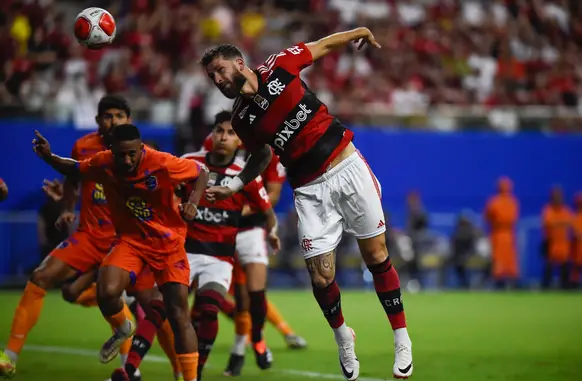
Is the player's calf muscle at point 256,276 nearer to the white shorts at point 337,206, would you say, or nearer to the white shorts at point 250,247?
the white shorts at point 250,247

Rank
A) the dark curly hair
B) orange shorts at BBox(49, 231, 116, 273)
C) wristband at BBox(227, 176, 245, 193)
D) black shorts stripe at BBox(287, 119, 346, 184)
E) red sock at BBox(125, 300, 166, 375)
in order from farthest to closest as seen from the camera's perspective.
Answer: orange shorts at BBox(49, 231, 116, 273), red sock at BBox(125, 300, 166, 375), wristband at BBox(227, 176, 245, 193), black shorts stripe at BBox(287, 119, 346, 184), the dark curly hair

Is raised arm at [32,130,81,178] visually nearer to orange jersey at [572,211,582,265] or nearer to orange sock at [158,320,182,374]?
orange sock at [158,320,182,374]

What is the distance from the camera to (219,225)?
33.0 ft

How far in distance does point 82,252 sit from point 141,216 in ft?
3.76

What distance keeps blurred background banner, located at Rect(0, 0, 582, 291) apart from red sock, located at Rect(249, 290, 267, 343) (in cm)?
1011

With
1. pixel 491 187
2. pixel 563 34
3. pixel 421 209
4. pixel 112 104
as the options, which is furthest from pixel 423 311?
pixel 563 34

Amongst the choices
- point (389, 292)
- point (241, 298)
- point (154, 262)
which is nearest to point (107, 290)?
point (154, 262)

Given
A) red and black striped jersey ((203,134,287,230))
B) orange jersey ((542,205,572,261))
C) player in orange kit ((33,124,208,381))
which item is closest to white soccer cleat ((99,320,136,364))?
player in orange kit ((33,124,208,381))

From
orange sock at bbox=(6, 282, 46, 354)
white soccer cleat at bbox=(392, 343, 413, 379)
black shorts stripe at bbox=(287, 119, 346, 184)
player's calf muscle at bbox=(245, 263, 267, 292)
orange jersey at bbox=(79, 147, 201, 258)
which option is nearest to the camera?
white soccer cleat at bbox=(392, 343, 413, 379)

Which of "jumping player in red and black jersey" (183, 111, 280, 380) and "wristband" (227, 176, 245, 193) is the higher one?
"wristband" (227, 176, 245, 193)

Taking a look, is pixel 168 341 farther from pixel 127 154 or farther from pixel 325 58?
pixel 325 58

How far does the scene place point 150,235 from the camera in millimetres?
8680

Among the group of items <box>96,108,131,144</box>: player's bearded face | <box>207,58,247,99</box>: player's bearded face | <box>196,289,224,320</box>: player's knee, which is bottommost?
<box>196,289,224,320</box>: player's knee

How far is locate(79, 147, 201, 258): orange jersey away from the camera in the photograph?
8.59m
